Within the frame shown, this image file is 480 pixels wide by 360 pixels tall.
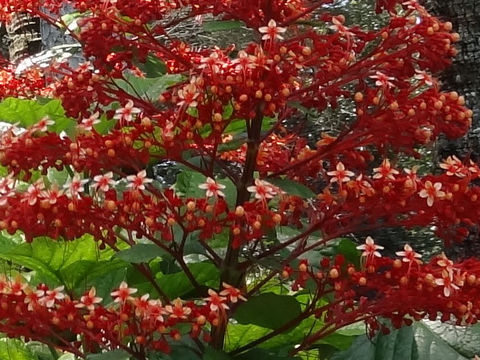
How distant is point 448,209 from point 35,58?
1788 mm

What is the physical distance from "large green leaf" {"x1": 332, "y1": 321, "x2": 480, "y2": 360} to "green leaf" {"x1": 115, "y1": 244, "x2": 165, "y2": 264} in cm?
38

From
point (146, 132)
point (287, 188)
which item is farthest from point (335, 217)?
point (146, 132)

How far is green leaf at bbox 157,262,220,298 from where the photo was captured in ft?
4.59

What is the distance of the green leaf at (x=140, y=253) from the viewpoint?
1.12 metres

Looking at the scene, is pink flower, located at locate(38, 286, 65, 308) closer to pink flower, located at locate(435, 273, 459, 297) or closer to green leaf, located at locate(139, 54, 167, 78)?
pink flower, located at locate(435, 273, 459, 297)

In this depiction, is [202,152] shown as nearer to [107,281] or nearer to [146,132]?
[146,132]

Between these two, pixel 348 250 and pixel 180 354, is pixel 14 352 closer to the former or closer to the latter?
pixel 180 354

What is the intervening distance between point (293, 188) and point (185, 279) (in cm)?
32

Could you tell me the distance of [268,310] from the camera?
1287 mm

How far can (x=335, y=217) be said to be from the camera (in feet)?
3.84

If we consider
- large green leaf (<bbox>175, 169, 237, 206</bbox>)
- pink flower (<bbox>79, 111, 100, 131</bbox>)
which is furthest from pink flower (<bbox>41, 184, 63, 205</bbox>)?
large green leaf (<bbox>175, 169, 237, 206</bbox>)

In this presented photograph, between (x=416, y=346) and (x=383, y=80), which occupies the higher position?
(x=383, y=80)

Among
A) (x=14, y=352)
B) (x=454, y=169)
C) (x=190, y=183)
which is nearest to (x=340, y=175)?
(x=454, y=169)

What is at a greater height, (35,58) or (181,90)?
(181,90)
